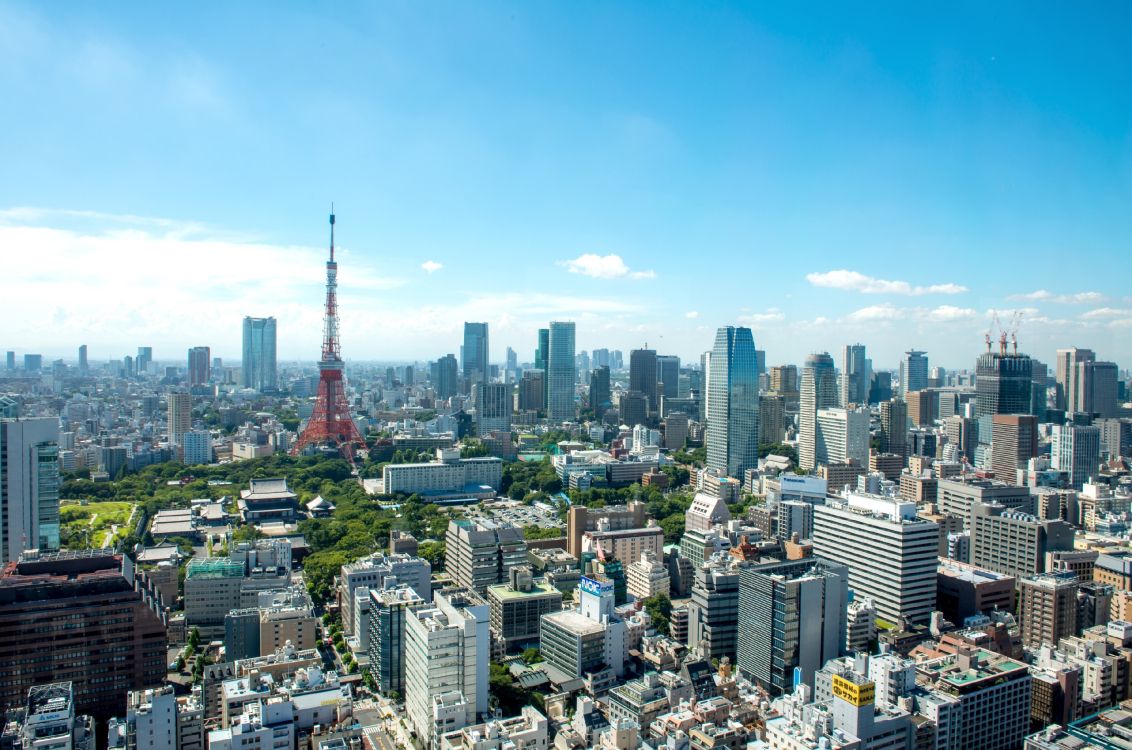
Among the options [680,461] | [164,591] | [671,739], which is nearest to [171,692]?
[671,739]

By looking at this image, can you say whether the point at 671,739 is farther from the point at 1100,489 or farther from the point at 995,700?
the point at 1100,489

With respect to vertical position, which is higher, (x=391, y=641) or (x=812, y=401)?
(x=812, y=401)

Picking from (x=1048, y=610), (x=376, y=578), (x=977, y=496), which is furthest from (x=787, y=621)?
(x=977, y=496)

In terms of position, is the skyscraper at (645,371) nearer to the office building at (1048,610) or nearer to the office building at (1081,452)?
the office building at (1081,452)

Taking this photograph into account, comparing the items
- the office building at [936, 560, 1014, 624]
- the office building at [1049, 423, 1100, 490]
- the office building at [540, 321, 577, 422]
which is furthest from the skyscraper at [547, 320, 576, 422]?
the office building at [936, 560, 1014, 624]

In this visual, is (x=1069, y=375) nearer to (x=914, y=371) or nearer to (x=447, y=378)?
(x=914, y=371)

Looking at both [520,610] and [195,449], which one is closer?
[520,610]
